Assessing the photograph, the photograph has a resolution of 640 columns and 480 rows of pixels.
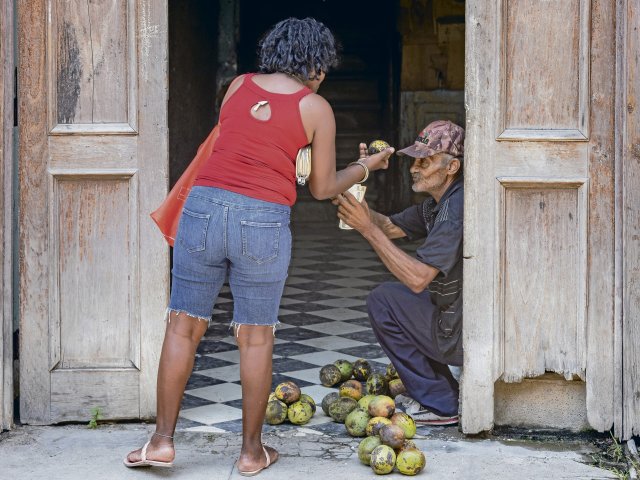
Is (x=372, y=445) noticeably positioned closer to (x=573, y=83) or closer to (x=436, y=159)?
(x=436, y=159)

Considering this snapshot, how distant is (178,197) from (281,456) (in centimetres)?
114

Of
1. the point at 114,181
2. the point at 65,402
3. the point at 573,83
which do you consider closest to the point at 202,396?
the point at 65,402

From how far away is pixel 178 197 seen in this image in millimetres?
4445

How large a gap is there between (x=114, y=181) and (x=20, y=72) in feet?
2.05

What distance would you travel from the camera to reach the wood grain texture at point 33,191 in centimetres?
486

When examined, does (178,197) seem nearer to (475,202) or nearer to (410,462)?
(475,202)

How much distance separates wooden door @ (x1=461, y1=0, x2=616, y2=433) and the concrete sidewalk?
0.23m

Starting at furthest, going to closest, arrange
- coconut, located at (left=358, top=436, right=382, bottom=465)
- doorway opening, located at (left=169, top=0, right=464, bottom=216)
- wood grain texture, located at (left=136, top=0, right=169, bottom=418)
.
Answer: doorway opening, located at (left=169, top=0, right=464, bottom=216) → wood grain texture, located at (left=136, top=0, right=169, bottom=418) → coconut, located at (left=358, top=436, right=382, bottom=465)

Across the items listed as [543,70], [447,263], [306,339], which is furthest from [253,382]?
[306,339]

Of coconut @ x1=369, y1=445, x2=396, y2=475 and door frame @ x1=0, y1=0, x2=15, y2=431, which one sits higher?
door frame @ x1=0, y1=0, x2=15, y2=431

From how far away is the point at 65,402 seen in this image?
4.98 meters

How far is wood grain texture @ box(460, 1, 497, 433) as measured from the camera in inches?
185

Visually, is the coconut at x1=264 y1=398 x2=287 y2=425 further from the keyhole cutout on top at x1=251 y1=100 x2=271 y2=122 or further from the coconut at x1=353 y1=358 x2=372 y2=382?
the keyhole cutout on top at x1=251 y1=100 x2=271 y2=122

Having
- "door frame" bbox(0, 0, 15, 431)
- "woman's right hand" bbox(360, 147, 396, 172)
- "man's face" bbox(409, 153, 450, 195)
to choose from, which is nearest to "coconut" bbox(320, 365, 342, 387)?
"man's face" bbox(409, 153, 450, 195)
